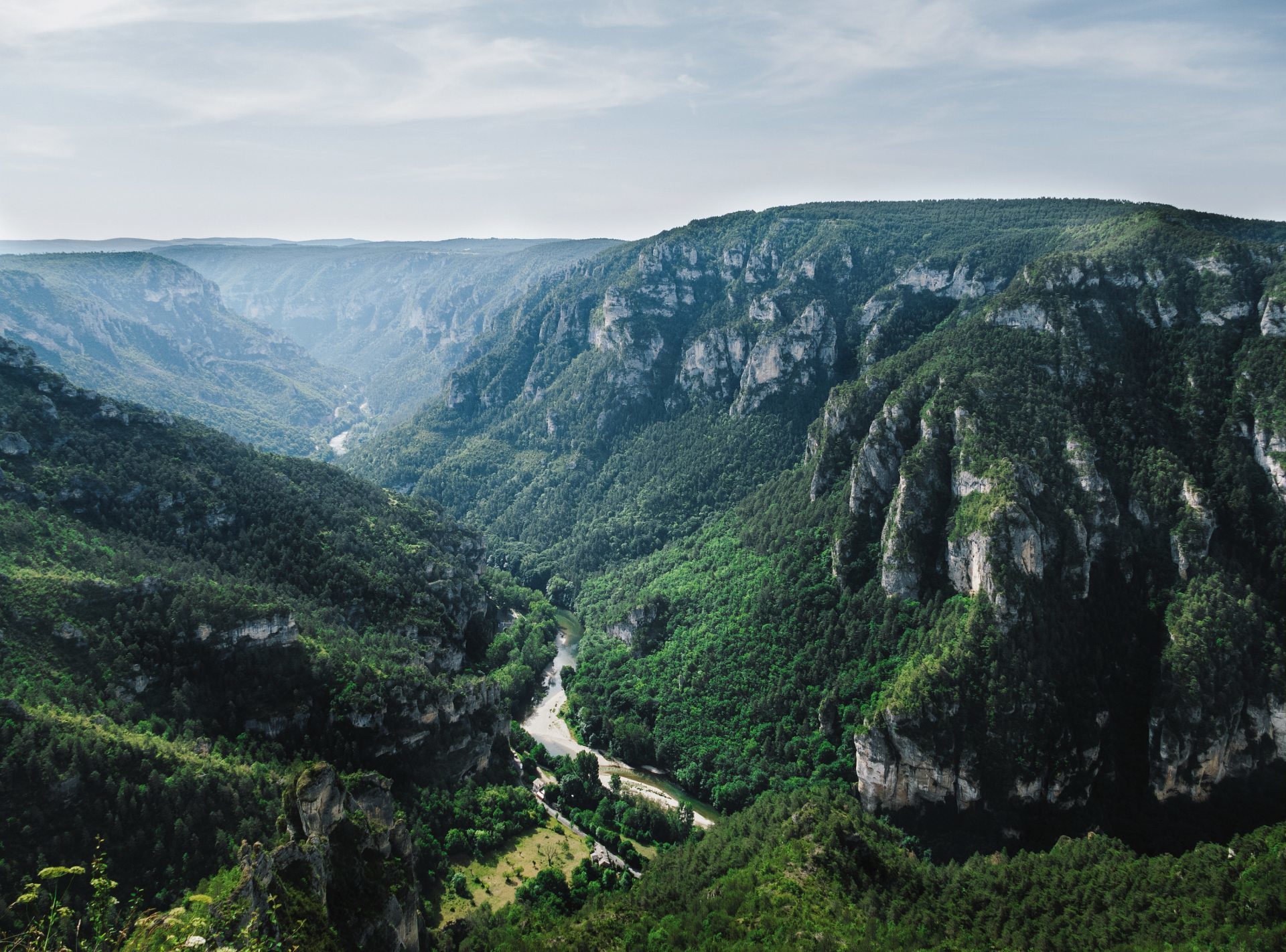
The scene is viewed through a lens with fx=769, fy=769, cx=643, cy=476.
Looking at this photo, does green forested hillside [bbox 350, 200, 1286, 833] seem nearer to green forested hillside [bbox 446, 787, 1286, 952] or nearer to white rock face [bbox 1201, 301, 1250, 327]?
white rock face [bbox 1201, 301, 1250, 327]

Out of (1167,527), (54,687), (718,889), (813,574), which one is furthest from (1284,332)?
(54,687)

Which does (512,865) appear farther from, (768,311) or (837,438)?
(768,311)

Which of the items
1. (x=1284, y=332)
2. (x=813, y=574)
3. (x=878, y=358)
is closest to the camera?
(x=1284, y=332)

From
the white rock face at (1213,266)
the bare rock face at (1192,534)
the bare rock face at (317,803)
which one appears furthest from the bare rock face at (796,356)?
the bare rock face at (317,803)

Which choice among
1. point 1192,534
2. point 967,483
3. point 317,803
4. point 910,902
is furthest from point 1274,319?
point 317,803

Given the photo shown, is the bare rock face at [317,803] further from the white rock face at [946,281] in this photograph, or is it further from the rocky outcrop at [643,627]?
the white rock face at [946,281]

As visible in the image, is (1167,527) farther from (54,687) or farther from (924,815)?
(54,687)

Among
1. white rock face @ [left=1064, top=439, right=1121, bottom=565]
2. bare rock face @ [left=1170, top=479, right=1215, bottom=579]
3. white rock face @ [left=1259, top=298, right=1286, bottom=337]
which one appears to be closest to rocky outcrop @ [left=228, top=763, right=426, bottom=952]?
white rock face @ [left=1064, top=439, right=1121, bottom=565]
